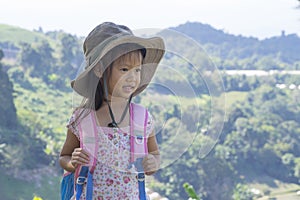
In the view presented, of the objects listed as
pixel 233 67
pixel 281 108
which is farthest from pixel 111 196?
pixel 233 67

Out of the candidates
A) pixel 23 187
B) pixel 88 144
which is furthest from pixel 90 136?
pixel 23 187

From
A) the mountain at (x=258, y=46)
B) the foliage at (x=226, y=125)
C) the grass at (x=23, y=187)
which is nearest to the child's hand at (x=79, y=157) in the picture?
the foliage at (x=226, y=125)

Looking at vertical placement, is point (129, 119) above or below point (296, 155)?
above

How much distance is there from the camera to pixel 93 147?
2.85 ft

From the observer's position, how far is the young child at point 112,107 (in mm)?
849

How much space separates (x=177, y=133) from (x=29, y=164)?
1193 centimetres

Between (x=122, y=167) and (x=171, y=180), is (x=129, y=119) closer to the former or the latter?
(x=122, y=167)

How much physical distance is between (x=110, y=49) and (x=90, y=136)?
0.15 metres

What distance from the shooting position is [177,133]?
89cm

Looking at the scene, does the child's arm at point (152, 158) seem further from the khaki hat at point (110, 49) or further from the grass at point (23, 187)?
the grass at point (23, 187)

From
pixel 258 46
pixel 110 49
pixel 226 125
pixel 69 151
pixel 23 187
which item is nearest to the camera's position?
pixel 110 49

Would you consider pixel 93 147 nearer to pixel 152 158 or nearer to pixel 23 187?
pixel 152 158

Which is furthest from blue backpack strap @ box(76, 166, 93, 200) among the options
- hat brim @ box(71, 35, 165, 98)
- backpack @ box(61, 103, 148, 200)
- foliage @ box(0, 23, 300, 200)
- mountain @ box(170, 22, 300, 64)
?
mountain @ box(170, 22, 300, 64)

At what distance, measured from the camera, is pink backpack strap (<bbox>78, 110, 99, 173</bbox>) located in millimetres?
867
